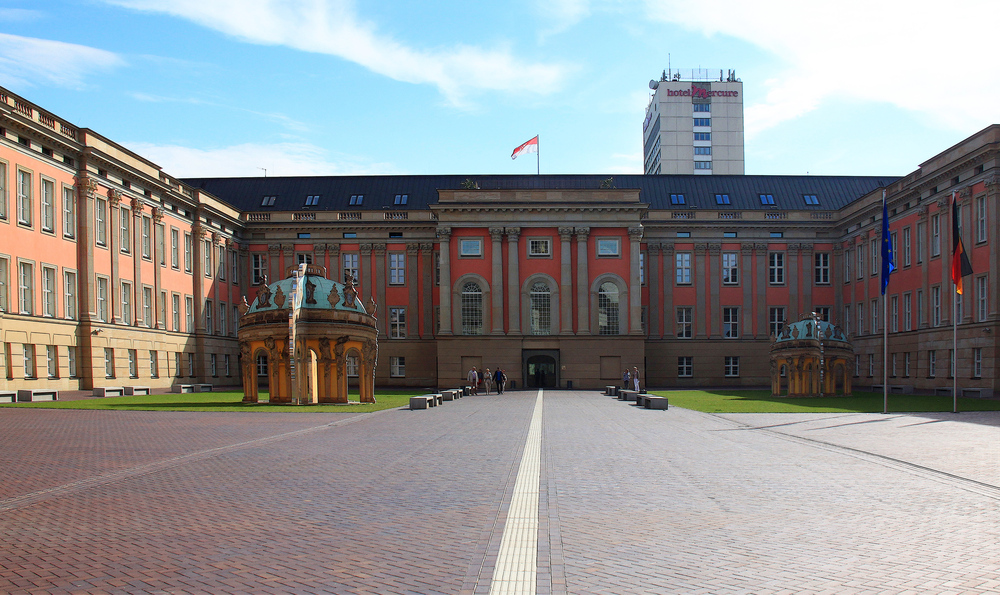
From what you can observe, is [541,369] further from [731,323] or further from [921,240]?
[921,240]

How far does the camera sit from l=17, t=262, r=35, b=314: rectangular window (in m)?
44.7

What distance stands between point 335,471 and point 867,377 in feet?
202

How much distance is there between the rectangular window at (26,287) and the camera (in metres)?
44.7

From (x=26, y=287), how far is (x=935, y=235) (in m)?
55.8

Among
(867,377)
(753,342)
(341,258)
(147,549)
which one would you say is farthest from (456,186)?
(147,549)

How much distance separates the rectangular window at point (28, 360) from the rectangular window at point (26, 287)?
1.90m

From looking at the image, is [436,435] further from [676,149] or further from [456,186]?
[676,149]

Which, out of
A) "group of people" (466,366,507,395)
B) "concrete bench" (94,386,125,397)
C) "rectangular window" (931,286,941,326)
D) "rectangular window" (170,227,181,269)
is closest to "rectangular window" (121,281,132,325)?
"concrete bench" (94,386,125,397)

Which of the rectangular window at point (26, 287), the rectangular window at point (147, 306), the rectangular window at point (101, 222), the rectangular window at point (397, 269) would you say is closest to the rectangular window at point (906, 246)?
the rectangular window at point (397, 269)

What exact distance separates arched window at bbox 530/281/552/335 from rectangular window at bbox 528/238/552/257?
2.41 m

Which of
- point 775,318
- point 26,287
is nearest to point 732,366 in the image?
point 775,318

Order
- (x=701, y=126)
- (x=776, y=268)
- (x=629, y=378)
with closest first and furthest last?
(x=629, y=378), (x=776, y=268), (x=701, y=126)

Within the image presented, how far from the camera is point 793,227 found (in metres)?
76.1

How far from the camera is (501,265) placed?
229ft
